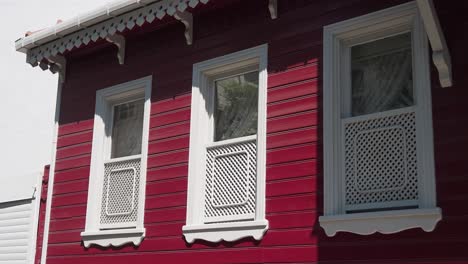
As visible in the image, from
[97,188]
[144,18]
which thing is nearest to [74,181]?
[97,188]

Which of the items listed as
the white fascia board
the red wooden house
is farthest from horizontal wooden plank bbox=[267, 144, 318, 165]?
the white fascia board

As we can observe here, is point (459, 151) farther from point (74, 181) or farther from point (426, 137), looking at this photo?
point (74, 181)

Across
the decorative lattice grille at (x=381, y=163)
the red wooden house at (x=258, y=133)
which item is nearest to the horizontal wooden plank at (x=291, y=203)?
the red wooden house at (x=258, y=133)

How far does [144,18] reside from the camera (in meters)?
9.16

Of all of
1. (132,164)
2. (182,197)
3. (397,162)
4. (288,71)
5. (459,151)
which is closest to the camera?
(459,151)

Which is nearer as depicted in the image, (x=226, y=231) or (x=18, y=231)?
(x=226, y=231)

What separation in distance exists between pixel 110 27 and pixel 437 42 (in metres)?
4.69

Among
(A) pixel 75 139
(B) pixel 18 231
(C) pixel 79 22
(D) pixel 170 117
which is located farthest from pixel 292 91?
(B) pixel 18 231

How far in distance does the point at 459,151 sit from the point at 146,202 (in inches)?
Answer: 167

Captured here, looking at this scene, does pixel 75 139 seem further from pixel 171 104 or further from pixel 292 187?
pixel 292 187

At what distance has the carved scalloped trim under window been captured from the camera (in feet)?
29.0

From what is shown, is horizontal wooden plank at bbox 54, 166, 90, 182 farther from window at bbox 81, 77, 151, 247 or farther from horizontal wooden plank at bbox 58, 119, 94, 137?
horizontal wooden plank at bbox 58, 119, 94, 137

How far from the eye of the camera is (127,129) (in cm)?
1028

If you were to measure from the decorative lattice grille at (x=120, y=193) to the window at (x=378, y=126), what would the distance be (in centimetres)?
316
